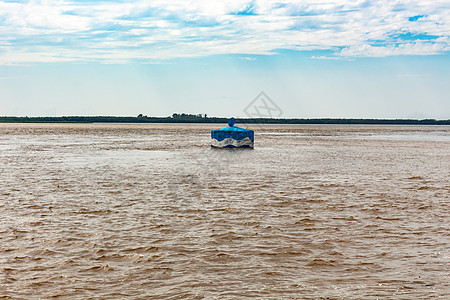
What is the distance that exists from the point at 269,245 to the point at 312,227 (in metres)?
1.94

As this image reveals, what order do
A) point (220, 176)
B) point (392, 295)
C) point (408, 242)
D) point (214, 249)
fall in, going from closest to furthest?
point (392, 295), point (214, 249), point (408, 242), point (220, 176)

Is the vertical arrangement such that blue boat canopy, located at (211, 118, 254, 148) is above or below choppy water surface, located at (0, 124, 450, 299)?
above

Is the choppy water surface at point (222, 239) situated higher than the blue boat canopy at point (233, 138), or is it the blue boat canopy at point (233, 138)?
the blue boat canopy at point (233, 138)

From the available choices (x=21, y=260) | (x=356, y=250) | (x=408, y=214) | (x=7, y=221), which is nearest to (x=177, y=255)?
(x=21, y=260)

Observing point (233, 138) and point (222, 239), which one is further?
point (233, 138)

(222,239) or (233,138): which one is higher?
(233,138)

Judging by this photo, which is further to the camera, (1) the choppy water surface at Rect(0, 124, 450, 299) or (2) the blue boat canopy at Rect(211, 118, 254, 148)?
(2) the blue boat canopy at Rect(211, 118, 254, 148)

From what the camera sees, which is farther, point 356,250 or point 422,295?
point 356,250

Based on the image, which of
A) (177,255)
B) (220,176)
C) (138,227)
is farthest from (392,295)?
(220,176)

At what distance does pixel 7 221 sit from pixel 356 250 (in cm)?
763

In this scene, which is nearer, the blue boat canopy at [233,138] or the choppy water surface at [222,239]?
the choppy water surface at [222,239]

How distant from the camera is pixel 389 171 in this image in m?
23.6

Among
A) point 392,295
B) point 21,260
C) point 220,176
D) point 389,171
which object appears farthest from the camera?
point 389,171

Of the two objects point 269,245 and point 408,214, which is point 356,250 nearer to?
point 269,245
